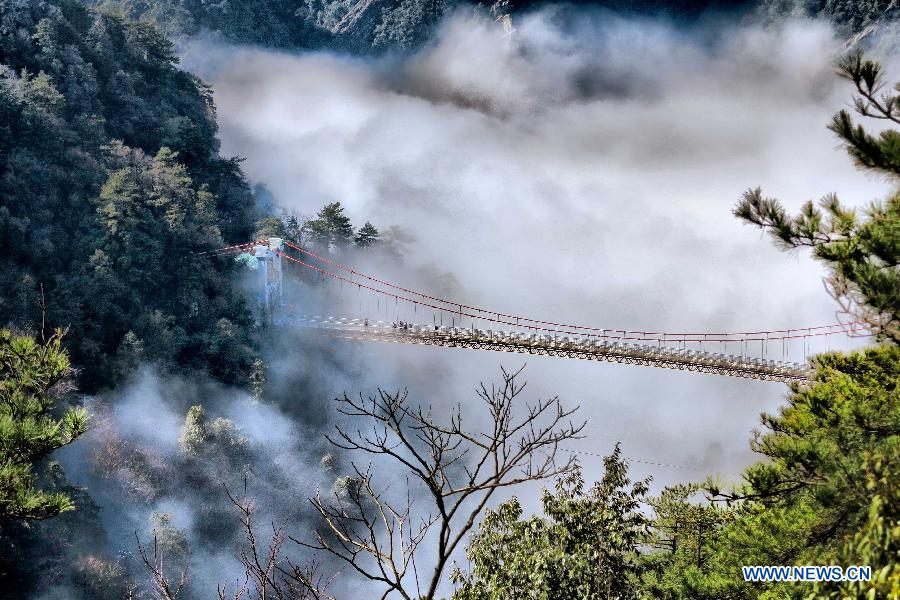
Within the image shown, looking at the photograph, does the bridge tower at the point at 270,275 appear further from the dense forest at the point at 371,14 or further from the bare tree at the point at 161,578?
the dense forest at the point at 371,14

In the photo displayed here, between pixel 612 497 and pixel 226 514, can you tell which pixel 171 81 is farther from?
pixel 612 497

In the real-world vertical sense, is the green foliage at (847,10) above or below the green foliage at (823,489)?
above

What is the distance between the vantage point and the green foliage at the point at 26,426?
621 centimetres

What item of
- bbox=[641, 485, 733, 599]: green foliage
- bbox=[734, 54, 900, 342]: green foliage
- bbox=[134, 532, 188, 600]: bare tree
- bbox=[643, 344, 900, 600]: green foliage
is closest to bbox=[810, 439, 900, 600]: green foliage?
bbox=[643, 344, 900, 600]: green foliage

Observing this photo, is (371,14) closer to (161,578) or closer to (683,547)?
(683,547)

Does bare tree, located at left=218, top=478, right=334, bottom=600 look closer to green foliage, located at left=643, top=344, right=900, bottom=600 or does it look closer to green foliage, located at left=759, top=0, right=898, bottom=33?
green foliage, located at left=643, top=344, right=900, bottom=600

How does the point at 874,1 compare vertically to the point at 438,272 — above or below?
above

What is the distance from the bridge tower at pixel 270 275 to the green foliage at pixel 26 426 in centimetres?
2121

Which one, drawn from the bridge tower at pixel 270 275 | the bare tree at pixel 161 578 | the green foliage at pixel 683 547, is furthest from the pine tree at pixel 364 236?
the green foliage at pixel 683 547

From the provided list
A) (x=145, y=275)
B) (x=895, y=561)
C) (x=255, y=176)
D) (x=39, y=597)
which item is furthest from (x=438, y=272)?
(x=895, y=561)

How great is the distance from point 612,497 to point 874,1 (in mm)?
66373

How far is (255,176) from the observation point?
2131 inches

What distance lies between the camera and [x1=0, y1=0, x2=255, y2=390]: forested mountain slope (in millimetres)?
21672

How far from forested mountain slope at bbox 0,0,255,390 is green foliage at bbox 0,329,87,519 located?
574 inches
